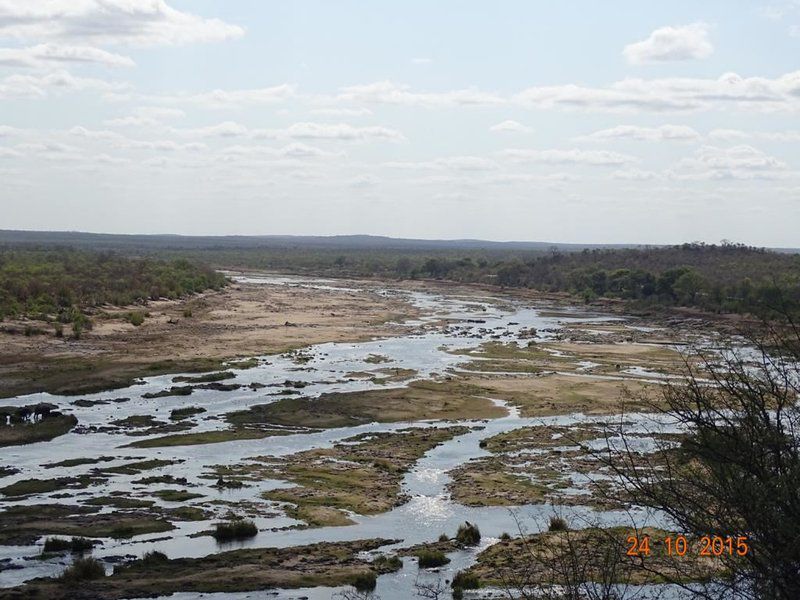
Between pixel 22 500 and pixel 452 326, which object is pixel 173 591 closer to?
pixel 22 500

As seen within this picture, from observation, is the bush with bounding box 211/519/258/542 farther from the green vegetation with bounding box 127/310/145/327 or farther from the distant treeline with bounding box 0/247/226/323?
the green vegetation with bounding box 127/310/145/327

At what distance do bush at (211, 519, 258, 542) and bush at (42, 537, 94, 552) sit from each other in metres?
3.20

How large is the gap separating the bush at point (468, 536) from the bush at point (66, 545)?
9291 mm

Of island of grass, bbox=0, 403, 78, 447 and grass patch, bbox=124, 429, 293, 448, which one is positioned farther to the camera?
grass patch, bbox=124, 429, 293, 448

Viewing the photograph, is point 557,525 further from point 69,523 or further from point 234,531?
point 69,523

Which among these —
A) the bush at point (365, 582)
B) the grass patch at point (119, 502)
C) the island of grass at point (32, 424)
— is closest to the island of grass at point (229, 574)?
the bush at point (365, 582)

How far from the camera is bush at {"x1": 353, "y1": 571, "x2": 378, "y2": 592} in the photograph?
825 inches

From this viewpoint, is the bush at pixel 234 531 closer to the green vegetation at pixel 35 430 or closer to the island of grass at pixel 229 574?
the island of grass at pixel 229 574

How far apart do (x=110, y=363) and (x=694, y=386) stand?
46831mm

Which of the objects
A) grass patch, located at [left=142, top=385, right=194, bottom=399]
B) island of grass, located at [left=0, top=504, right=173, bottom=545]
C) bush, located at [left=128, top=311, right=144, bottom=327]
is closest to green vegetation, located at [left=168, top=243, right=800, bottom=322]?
grass patch, located at [left=142, top=385, right=194, bottom=399]

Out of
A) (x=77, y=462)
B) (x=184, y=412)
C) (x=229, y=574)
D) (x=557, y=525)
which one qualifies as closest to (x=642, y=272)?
(x=184, y=412)

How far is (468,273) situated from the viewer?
530 feet

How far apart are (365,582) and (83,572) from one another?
625 centimetres

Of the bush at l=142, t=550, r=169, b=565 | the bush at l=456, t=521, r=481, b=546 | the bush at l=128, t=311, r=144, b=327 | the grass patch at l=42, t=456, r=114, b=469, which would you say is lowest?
the grass patch at l=42, t=456, r=114, b=469
